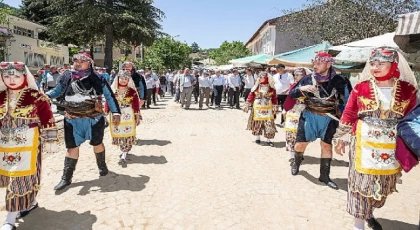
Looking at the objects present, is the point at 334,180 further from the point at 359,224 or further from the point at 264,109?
the point at 264,109

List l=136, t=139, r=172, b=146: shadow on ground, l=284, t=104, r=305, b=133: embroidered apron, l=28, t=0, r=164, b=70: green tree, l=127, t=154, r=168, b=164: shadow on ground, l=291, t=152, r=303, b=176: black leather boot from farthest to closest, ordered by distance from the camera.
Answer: l=28, t=0, r=164, b=70: green tree → l=136, t=139, r=172, b=146: shadow on ground → l=284, t=104, r=305, b=133: embroidered apron → l=127, t=154, r=168, b=164: shadow on ground → l=291, t=152, r=303, b=176: black leather boot

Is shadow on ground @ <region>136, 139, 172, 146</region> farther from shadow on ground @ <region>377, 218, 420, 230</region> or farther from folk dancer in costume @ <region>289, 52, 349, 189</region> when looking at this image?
shadow on ground @ <region>377, 218, 420, 230</region>

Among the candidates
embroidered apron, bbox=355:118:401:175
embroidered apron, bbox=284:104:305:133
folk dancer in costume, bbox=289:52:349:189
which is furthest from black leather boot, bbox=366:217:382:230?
embroidered apron, bbox=284:104:305:133

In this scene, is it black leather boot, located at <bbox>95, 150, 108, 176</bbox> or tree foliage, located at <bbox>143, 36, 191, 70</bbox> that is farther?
tree foliage, located at <bbox>143, 36, 191, 70</bbox>

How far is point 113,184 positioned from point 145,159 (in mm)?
1561

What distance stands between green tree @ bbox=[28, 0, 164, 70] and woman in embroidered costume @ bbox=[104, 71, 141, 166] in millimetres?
19423

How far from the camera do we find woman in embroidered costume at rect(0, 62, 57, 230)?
3.55m

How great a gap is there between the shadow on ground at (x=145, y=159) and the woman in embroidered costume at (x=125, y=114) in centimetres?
22

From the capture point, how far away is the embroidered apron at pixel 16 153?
3551mm

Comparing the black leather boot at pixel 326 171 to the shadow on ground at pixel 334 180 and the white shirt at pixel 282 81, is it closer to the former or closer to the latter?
the shadow on ground at pixel 334 180

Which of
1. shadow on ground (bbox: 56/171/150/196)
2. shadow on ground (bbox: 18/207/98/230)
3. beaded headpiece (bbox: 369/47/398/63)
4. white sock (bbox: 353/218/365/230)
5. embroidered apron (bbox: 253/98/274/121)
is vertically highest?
beaded headpiece (bbox: 369/47/398/63)

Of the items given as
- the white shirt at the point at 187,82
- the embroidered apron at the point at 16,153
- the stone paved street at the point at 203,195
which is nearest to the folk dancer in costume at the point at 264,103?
the stone paved street at the point at 203,195

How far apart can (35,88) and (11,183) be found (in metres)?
1.06

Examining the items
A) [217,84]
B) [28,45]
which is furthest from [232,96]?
[28,45]
